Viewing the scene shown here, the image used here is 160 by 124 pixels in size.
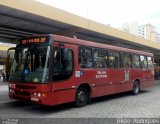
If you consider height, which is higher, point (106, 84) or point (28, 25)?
point (28, 25)

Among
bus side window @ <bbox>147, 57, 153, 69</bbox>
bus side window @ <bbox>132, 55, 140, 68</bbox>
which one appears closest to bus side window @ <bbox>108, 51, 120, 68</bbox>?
bus side window @ <bbox>132, 55, 140, 68</bbox>

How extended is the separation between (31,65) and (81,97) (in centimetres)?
260

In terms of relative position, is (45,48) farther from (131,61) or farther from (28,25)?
(131,61)

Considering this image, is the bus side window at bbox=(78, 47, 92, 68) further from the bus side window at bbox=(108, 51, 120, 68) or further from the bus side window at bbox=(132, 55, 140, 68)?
the bus side window at bbox=(132, 55, 140, 68)

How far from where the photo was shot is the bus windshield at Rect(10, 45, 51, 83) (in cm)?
867

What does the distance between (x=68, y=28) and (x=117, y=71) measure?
4.36 metres

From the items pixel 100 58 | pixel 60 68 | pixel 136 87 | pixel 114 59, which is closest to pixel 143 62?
pixel 136 87

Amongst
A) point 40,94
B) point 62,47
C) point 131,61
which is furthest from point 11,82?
point 131,61

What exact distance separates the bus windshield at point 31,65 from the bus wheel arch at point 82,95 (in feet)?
6.57

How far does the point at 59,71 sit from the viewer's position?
359 inches

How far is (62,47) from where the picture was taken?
30.6ft

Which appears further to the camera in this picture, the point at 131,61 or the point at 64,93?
the point at 131,61

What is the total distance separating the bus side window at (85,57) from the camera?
34.1ft

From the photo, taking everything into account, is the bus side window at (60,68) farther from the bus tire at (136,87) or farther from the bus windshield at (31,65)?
the bus tire at (136,87)
